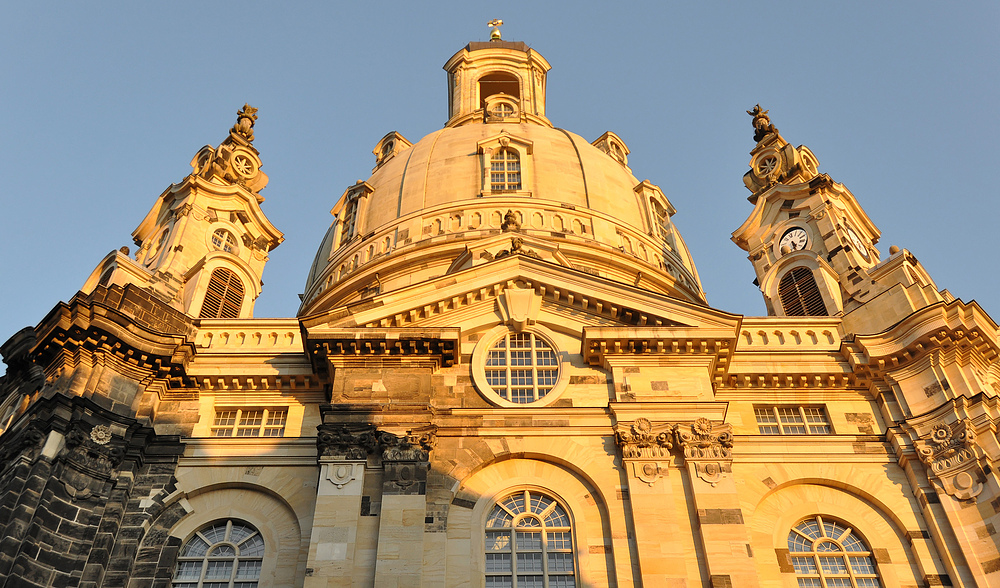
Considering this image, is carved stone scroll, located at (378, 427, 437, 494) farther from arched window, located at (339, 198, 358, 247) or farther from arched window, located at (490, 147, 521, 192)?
arched window, located at (339, 198, 358, 247)

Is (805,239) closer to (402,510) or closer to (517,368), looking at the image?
(517,368)

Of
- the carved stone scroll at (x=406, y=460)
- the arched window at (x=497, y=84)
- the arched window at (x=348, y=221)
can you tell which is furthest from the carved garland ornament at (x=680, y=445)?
the arched window at (x=497, y=84)

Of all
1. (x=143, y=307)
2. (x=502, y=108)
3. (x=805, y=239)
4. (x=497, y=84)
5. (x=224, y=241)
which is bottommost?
(x=143, y=307)

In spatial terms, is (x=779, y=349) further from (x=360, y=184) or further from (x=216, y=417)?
(x=360, y=184)

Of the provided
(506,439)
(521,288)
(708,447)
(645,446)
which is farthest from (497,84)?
(708,447)

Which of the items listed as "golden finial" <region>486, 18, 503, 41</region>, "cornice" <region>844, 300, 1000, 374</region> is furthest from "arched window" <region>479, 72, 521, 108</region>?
"cornice" <region>844, 300, 1000, 374</region>

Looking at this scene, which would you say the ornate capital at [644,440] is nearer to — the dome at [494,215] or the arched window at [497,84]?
the dome at [494,215]

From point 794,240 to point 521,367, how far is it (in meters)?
15.9

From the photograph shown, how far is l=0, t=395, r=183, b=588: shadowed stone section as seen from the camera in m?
24.7

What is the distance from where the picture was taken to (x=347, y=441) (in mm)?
26531

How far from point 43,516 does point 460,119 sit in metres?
39.5

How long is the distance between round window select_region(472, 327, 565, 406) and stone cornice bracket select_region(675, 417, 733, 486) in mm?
3987

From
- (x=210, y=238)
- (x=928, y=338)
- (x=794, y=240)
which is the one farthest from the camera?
(x=210, y=238)

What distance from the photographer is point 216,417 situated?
1183 inches
